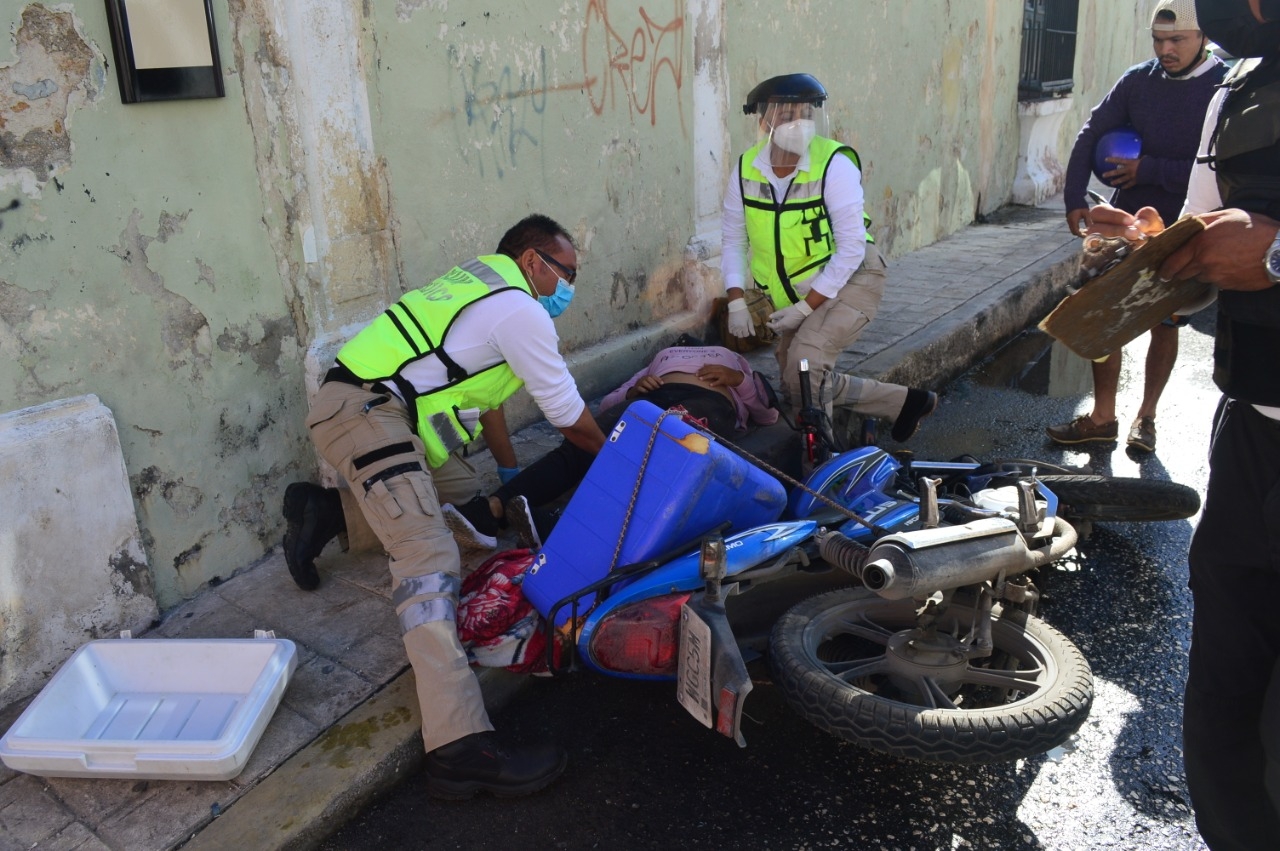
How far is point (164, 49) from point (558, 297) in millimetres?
1442

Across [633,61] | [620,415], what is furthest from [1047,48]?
[620,415]

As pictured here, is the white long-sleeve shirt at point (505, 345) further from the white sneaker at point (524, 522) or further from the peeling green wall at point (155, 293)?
the peeling green wall at point (155, 293)

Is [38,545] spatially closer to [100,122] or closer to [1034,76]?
[100,122]

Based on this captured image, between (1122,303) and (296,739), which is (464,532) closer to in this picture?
(296,739)

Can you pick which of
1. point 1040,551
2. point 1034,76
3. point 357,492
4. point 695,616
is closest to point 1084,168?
point 1040,551

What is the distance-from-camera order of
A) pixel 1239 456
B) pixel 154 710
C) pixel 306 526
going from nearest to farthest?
pixel 1239 456, pixel 154 710, pixel 306 526

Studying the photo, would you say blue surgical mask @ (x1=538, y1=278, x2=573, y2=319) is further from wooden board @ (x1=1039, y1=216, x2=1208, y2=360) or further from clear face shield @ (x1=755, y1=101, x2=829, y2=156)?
wooden board @ (x1=1039, y1=216, x2=1208, y2=360)

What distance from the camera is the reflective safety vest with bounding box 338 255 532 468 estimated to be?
10.4ft

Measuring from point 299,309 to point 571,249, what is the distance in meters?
1.06

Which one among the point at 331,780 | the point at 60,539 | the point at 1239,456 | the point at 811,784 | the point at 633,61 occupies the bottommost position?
the point at 811,784

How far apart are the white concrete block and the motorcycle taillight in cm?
158

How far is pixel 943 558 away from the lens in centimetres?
266

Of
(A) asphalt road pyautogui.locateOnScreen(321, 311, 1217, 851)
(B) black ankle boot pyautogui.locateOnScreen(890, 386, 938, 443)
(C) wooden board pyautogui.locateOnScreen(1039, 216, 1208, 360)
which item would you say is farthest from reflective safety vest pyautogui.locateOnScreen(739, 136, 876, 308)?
(C) wooden board pyautogui.locateOnScreen(1039, 216, 1208, 360)

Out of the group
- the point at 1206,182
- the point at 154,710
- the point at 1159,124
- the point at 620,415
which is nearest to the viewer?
the point at 1206,182
